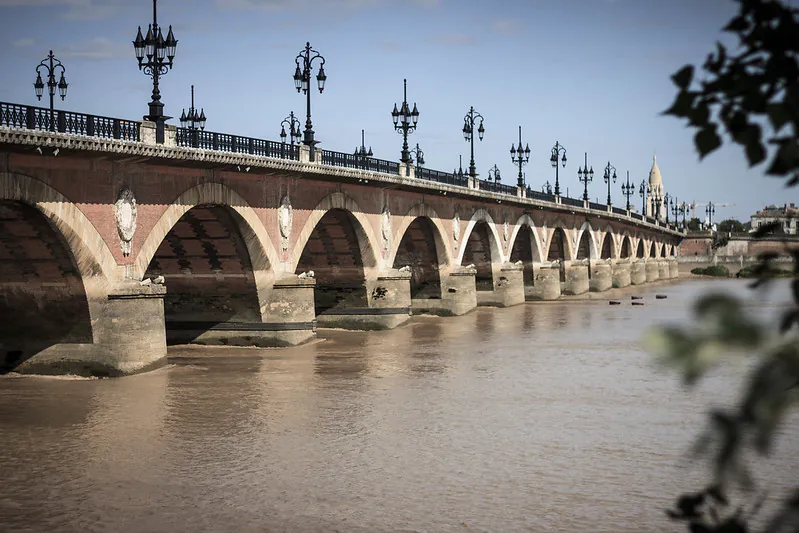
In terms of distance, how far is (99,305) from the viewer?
74.1ft

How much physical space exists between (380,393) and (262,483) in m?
8.20

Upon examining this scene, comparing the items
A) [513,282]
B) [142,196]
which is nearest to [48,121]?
[142,196]

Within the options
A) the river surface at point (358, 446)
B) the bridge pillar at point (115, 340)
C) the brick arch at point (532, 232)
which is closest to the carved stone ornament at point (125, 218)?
the bridge pillar at point (115, 340)

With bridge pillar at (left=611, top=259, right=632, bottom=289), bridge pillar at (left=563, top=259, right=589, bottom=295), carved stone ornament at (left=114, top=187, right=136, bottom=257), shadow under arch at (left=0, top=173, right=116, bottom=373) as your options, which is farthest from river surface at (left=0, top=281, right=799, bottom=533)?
bridge pillar at (left=611, top=259, right=632, bottom=289)

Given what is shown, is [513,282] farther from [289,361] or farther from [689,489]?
[689,489]

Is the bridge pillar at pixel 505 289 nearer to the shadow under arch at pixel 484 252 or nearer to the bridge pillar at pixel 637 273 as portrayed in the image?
the shadow under arch at pixel 484 252

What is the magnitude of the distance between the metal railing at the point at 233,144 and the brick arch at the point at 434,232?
9.35 m

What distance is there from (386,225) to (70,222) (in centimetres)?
1813

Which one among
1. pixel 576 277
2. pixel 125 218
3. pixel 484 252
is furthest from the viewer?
pixel 576 277

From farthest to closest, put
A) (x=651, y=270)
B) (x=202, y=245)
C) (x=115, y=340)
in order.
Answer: (x=651, y=270), (x=202, y=245), (x=115, y=340)

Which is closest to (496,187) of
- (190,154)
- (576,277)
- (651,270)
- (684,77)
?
(576,277)

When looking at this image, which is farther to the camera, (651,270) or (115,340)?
(651,270)

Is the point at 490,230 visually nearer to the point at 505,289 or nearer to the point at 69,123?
the point at 505,289

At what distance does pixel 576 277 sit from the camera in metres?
64.9
